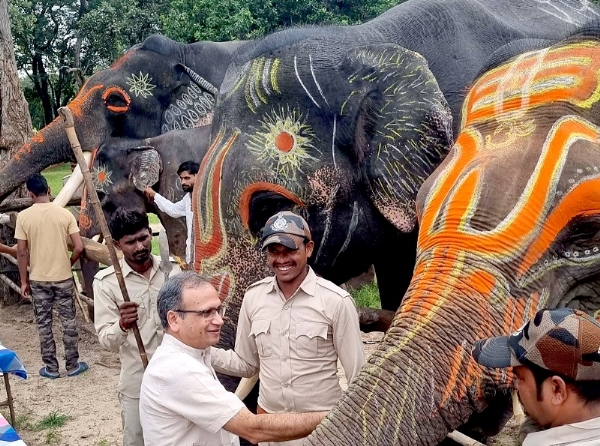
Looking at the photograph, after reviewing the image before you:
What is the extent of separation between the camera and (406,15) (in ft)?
12.5

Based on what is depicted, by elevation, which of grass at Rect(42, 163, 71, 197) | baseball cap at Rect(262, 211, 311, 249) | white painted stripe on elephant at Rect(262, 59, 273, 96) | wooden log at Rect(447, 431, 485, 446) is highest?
white painted stripe on elephant at Rect(262, 59, 273, 96)

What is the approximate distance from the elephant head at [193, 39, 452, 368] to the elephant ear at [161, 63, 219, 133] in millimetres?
3201

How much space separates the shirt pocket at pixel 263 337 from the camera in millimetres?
2711

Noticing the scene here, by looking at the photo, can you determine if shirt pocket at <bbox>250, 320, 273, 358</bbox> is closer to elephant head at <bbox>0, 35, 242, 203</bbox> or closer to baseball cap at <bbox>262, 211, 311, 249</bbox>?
baseball cap at <bbox>262, 211, 311, 249</bbox>

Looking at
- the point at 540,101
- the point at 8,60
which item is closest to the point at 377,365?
the point at 540,101

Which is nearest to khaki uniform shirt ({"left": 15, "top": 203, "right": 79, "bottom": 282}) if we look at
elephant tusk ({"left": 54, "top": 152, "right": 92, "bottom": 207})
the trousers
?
the trousers

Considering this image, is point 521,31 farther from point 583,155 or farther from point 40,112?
point 40,112

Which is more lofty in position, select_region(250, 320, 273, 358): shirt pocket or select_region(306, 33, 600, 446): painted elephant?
select_region(306, 33, 600, 446): painted elephant

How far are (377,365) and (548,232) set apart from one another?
63cm

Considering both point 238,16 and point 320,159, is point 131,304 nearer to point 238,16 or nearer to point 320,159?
point 320,159

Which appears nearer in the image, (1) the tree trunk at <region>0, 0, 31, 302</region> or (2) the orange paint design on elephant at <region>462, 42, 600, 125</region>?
(2) the orange paint design on elephant at <region>462, 42, 600, 125</region>

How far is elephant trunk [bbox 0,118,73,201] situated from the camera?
712 cm

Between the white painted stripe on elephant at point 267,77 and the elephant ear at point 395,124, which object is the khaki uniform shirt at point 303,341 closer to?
the elephant ear at point 395,124

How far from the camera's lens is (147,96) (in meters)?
6.86
